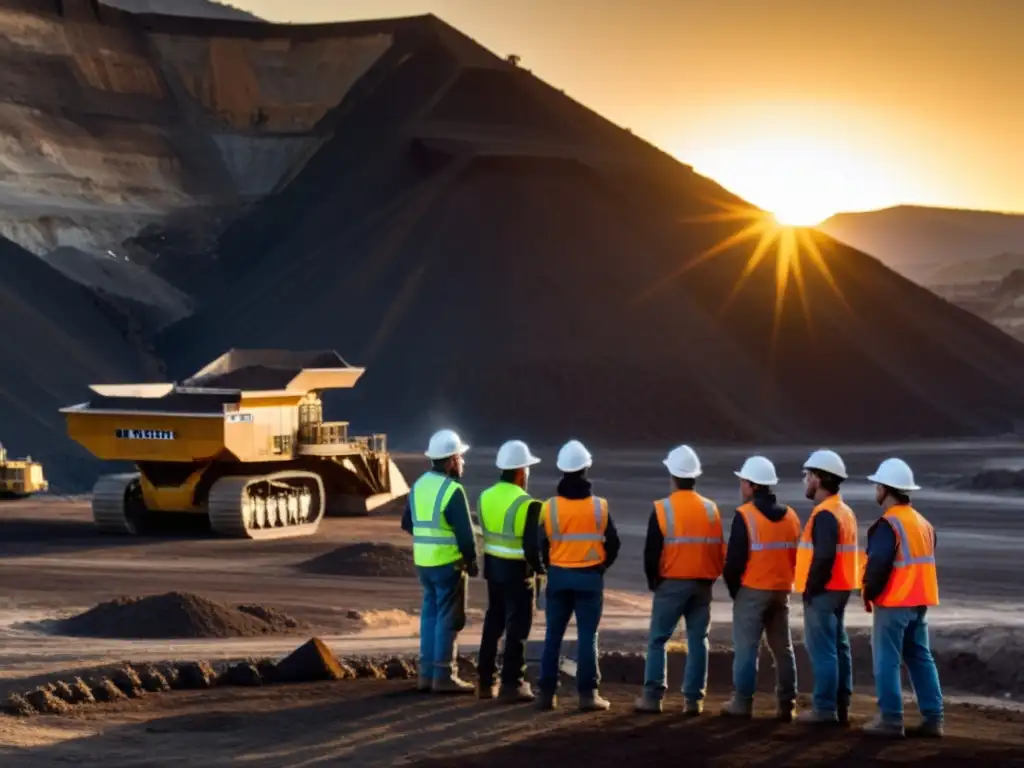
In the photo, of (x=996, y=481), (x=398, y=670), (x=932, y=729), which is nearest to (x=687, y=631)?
(x=932, y=729)

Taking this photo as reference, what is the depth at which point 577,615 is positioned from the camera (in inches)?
460

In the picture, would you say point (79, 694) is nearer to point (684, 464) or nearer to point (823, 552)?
point (684, 464)

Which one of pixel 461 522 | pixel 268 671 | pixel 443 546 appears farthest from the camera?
pixel 268 671

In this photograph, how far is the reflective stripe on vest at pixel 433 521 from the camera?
11961 mm

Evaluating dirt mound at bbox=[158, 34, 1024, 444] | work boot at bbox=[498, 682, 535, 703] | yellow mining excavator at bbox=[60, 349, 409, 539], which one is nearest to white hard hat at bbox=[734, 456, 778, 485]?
work boot at bbox=[498, 682, 535, 703]

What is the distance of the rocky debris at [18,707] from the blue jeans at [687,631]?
4.16m

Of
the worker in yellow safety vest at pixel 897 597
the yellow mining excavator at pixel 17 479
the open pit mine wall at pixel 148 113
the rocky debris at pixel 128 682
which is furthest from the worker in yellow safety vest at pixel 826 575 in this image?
the open pit mine wall at pixel 148 113

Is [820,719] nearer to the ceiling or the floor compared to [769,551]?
nearer to the floor

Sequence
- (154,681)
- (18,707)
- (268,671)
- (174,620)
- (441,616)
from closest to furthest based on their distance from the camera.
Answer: (18,707) < (441,616) < (154,681) < (268,671) < (174,620)

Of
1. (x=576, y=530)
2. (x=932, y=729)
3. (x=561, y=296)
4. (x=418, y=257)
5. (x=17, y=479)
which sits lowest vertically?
(x=932, y=729)

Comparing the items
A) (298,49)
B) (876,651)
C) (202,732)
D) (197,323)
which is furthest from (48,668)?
(298,49)

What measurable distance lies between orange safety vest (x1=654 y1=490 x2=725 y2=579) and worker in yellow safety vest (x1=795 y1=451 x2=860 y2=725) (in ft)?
2.01

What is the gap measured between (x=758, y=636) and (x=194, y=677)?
430 centimetres

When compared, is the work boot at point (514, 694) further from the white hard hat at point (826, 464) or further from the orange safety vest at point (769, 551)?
the white hard hat at point (826, 464)
